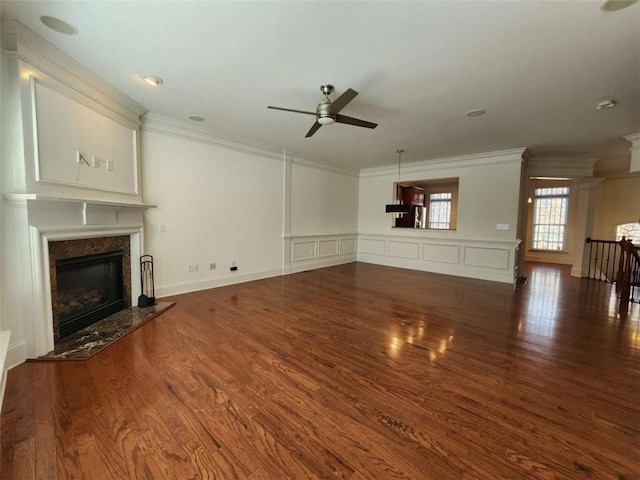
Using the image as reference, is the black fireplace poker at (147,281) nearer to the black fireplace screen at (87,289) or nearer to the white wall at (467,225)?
the black fireplace screen at (87,289)

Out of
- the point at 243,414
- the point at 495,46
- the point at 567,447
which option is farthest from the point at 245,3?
the point at 567,447

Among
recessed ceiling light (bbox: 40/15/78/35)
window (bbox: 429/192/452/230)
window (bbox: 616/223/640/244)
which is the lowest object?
window (bbox: 616/223/640/244)

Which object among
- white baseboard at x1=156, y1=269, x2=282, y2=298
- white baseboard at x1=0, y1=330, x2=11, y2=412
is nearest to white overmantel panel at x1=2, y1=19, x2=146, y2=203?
white baseboard at x1=0, y1=330, x2=11, y2=412

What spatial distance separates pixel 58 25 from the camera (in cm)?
223

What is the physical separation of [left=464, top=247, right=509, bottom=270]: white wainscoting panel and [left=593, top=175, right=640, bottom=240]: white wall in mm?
5526

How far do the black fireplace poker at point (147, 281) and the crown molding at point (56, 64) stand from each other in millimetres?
2037

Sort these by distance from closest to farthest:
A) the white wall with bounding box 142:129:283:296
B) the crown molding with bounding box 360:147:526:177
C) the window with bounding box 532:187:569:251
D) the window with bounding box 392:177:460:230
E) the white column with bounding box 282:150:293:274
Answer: the white wall with bounding box 142:129:283:296 → the crown molding with bounding box 360:147:526:177 → the white column with bounding box 282:150:293:274 → the window with bounding box 532:187:569:251 → the window with bounding box 392:177:460:230

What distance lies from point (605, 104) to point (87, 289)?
685cm

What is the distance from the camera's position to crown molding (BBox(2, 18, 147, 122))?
2.28 meters

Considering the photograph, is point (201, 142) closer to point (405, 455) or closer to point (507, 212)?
point (405, 455)

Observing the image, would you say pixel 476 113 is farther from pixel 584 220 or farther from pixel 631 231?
pixel 631 231

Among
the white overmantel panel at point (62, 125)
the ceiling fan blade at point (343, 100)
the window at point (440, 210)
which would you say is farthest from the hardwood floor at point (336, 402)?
the window at point (440, 210)

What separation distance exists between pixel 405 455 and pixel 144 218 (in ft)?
14.3

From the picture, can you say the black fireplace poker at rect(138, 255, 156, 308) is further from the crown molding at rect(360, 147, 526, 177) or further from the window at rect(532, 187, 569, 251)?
the window at rect(532, 187, 569, 251)
